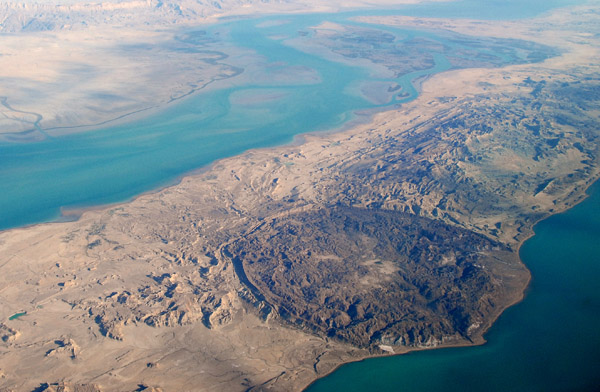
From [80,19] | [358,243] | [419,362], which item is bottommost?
[419,362]

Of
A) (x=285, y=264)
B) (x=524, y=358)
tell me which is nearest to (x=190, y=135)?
(x=285, y=264)

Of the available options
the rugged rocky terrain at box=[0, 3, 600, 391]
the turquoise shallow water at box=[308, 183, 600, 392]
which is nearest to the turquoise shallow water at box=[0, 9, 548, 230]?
the rugged rocky terrain at box=[0, 3, 600, 391]

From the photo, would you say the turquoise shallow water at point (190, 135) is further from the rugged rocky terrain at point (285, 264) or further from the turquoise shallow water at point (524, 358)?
the turquoise shallow water at point (524, 358)

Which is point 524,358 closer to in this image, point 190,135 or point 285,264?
point 285,264

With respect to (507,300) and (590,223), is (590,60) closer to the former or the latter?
(590,223)

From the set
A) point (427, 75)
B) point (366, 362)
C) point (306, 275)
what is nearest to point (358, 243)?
point (306, 275)

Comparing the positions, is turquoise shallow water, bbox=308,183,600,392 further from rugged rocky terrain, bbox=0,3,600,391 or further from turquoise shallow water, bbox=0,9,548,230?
turquoise shallow water, bbox=0,9,548,230
